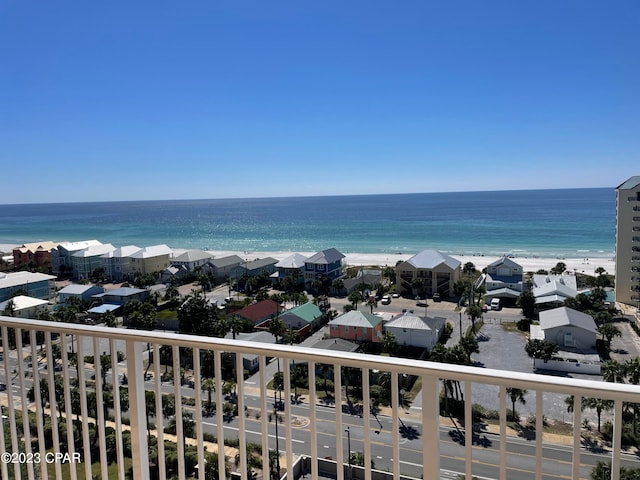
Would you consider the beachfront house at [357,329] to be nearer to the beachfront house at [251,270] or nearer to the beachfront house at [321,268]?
the beachfront house at [321,268]

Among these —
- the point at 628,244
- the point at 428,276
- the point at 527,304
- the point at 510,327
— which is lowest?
the point at 510,327

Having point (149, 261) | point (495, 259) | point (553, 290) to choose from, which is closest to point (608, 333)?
point (553, 290)

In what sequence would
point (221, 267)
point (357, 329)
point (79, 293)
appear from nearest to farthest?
point (357, 329)
point (79, 293)
point (221, 267)

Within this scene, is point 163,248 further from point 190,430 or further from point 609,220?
point 609,220

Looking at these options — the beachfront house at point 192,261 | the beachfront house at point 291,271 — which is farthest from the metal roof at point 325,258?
the beachfront house at point 192,261

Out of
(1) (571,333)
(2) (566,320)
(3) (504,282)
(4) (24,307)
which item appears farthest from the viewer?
(3) (504,282)

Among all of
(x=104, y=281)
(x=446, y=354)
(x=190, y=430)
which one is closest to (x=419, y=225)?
(x=104, y=281)

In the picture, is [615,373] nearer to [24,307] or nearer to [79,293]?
[24,307]
